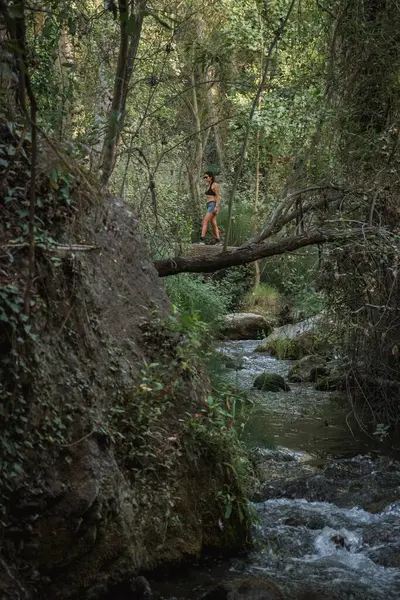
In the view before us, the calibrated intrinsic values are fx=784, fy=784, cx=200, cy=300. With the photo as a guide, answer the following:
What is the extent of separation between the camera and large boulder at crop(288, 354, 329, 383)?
12820 millimetres

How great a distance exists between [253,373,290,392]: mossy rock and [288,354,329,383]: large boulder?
2.73 feet

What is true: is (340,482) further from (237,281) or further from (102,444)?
(237,281)

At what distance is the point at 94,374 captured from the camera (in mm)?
5039

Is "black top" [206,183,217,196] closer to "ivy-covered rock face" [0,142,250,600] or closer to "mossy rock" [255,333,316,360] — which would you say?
"mossy rock" [255,333,316,360]

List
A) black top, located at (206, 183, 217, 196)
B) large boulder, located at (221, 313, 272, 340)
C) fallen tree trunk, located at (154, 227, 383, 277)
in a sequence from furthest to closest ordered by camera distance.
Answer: large boulder, located at (221, 313, 272, 340) → black top, located at (206, 183, 217, 196) → fallen tree trunk, located at (154, 227, 383, 277)

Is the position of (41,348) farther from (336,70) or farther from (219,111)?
(219,111)

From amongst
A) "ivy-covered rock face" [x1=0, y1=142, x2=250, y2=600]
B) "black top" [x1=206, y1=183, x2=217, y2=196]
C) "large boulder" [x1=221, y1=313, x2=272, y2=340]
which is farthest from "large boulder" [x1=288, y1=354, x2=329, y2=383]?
"ivy-covered rock face" [x1=0, y1=142, x2=250, y2=600]

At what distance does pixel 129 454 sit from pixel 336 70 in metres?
6.64

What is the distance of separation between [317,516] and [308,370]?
651 cm

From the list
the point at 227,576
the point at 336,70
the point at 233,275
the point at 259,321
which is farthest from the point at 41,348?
the point at 233,275

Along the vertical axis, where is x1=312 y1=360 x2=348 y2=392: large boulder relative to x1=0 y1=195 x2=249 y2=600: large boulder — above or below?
below

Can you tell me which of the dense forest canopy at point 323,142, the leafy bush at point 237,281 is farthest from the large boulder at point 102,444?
the leafy bush at point 237,281

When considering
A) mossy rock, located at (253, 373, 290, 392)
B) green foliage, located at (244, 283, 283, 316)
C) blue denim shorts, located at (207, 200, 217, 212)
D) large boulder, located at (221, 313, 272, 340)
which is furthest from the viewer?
green foliage, located at (244, 283, 283, 316)

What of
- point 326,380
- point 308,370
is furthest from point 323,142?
point 308,370
